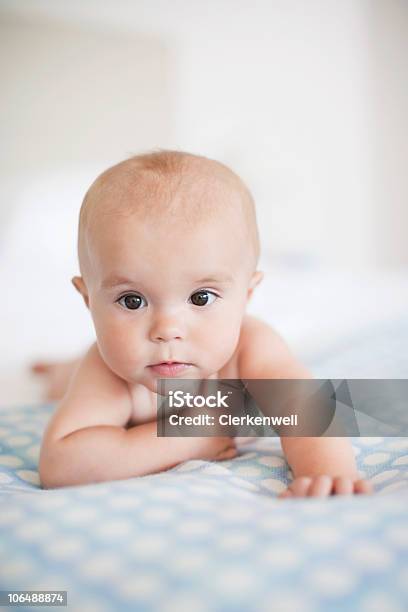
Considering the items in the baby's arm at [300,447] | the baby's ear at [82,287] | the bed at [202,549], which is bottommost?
the bed at [202,549]

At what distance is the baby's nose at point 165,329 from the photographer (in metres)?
0.69

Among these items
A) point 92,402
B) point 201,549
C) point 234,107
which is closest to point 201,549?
point 201,549

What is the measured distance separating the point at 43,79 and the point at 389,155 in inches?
83.7

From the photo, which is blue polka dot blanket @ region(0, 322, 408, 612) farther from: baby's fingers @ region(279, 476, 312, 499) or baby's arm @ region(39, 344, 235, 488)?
baby's arm @ region(39, 344, 235, 488)

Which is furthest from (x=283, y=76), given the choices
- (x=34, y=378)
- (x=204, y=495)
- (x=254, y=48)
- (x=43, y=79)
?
(x=204, y=495)

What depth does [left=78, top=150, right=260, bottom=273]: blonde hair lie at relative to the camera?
28.0 inches

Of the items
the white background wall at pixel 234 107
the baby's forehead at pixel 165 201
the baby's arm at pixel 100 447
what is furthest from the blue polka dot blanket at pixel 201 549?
the white background wall at pixel 234 107

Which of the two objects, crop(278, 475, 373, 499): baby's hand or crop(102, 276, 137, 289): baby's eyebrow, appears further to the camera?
crop(102, 276, 137, 289): baby's eyebrow

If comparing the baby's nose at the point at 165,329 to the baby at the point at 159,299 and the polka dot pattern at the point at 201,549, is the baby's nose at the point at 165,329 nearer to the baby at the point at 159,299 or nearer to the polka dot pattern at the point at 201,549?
the baby at the point at 159,299

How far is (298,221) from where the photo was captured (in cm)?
403

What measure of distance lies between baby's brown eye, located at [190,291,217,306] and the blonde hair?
0.08 m

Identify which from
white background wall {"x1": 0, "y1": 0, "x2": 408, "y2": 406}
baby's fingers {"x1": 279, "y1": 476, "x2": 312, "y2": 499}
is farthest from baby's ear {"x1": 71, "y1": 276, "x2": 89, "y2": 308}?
white background wall {"x1": 0, "y1": 0, "x2": 408, "y2": 406}

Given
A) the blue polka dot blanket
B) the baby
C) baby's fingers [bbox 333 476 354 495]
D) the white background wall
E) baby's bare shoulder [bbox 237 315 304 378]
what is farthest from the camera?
the white background wall

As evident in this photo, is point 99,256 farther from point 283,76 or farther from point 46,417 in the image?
point 283,76
